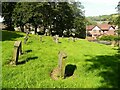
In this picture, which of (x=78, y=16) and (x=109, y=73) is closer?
(x=109, y=73)

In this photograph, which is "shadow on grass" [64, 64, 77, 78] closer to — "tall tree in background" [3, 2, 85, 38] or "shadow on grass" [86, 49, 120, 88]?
"shadow on grass" [86, 49, 120, 88]

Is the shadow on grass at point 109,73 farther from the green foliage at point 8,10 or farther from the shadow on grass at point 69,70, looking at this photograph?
the green foliage at point 8,10

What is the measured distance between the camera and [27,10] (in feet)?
178

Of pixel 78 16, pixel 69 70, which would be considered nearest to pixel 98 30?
pixel 78 16

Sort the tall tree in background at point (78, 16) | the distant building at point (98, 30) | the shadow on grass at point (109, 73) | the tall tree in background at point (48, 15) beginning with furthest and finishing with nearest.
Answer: the distant building at point (98, 30), the tall tree in background at point (78, 16), the tall tree in background at point (48, 15), the shadow on grass at point (109, 73)

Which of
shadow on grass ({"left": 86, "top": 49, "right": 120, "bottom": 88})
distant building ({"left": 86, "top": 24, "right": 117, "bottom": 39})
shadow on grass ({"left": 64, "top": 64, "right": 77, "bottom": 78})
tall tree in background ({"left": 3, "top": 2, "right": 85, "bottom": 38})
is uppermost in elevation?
tall tree in background ({"left": 3, "top": 2, "right": 85, "bottom": 38})

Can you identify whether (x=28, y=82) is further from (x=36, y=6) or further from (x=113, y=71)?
(x=36, y=6)

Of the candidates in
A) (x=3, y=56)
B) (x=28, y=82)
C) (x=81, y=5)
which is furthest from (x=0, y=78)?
(x=81, y=5)

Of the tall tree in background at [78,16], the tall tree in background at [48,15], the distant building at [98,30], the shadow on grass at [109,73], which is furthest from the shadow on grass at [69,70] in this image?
the distant building at [98,30]

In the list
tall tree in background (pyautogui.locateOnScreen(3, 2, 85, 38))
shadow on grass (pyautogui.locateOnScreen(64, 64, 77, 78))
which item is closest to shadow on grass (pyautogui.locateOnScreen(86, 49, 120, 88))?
shadow on grass (pyautogui.locateOnScreen(64, 64, 77, 78))

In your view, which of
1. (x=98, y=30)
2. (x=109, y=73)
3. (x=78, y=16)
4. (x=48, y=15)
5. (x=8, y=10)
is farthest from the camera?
(x=98, y=30)

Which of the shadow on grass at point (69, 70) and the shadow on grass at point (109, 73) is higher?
the shadow on grass at point (69, 70)

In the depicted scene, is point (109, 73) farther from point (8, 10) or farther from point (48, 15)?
point (8, 10)

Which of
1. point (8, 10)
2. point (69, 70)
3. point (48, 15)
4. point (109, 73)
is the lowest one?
point (109, 73)
